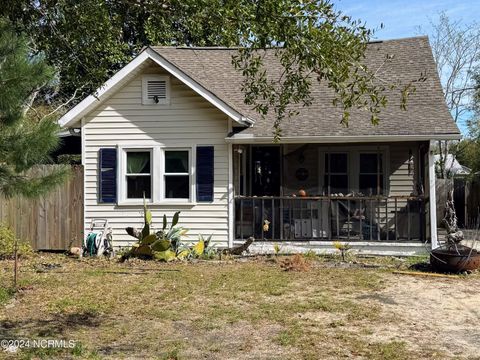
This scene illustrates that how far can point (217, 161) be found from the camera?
12.0 metres

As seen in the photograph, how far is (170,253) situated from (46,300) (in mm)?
3730

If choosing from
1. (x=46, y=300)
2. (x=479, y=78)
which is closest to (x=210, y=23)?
(x=46, y=300)

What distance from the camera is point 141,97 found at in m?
12.2

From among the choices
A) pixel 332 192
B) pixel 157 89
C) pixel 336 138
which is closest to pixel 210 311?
pixel 336 138

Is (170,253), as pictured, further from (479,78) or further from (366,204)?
(479,78)

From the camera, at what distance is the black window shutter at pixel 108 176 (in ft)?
40.0

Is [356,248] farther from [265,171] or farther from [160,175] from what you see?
[160,175]

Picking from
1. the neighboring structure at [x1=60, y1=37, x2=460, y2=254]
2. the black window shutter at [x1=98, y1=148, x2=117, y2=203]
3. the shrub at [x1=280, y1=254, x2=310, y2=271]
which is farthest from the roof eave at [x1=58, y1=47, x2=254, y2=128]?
the shrub at [x1=280, y1=254, x2=310, y2=271]

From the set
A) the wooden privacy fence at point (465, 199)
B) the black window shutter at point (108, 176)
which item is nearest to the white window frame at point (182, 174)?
the black window shutter at point (108, 176)

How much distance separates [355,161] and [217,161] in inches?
147

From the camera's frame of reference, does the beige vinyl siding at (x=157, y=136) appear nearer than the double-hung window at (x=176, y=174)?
Yes

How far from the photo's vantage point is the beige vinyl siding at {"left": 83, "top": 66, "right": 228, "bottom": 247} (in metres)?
12.0

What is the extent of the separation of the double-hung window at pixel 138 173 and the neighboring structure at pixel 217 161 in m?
0.02

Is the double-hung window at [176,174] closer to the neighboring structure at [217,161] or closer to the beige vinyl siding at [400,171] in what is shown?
the neighboring structure at [217,161]
